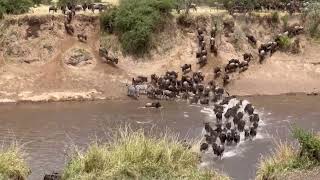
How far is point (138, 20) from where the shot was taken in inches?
1388

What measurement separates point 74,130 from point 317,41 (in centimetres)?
1742

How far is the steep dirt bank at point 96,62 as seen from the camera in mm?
32219

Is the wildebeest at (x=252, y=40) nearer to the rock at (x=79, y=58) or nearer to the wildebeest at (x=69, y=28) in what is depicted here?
the rock at (x=79, y=58)

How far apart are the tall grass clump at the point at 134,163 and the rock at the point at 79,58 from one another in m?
17.8

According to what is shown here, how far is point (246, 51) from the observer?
36219 millimetres

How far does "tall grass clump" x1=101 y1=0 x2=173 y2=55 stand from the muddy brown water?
511cm

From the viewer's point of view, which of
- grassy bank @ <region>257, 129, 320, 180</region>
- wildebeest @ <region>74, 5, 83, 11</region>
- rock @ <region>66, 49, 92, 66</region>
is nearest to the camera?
grassy bank @ <region>257, 129, 320, 180</region>

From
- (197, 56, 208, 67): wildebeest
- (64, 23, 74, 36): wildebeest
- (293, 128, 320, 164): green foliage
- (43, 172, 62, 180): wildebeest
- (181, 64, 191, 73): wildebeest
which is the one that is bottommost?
(43, 172, 62, 180): wildebeest

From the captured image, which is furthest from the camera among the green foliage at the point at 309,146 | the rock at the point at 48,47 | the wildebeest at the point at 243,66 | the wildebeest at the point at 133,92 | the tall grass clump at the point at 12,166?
the wildebeest at the point at 243,66

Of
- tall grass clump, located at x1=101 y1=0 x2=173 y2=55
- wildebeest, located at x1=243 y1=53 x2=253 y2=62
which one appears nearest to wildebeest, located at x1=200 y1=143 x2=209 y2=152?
tall grass clump, located at x1=101 y1=0 x2=173 y2=55

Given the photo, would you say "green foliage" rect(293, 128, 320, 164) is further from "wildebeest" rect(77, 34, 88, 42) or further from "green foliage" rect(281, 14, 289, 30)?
"green foliage" rect(281, 14, 289, 30)

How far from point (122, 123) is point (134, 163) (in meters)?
11.4

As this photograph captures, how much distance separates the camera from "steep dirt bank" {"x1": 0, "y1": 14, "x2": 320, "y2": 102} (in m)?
32.2

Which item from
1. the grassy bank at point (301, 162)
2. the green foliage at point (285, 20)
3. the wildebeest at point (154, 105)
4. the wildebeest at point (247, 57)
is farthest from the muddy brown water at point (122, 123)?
the green foliage at point (285, 20)
